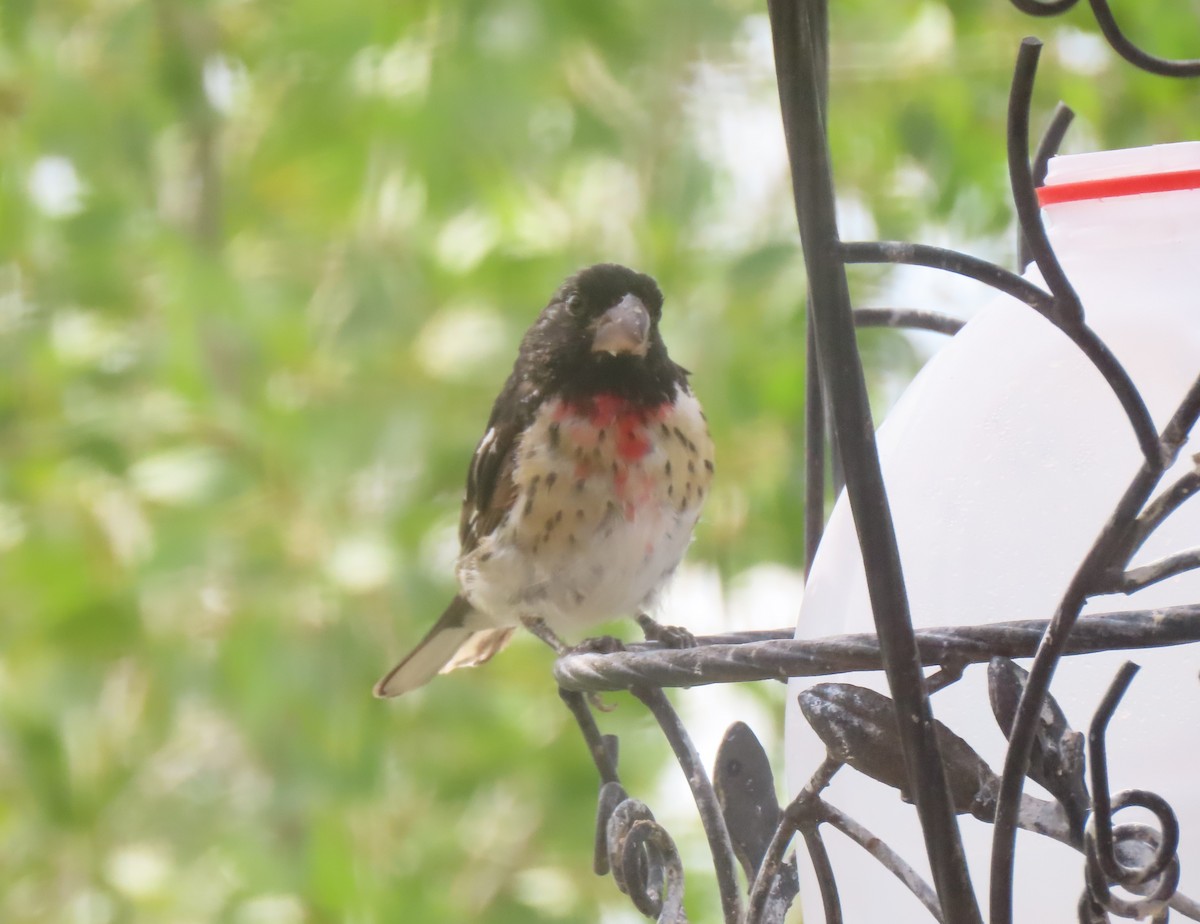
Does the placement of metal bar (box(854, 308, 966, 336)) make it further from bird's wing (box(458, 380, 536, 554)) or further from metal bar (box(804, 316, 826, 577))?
bird's wing (box(458, 380, 536, 554))

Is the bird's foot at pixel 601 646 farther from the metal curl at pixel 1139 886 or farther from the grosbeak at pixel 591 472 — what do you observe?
the grosbeak at pixel 591 472

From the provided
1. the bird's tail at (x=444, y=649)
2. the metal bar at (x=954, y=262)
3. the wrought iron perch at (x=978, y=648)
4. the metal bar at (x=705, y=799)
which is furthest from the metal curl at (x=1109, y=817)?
the bird's tail at (x=444, y=649)

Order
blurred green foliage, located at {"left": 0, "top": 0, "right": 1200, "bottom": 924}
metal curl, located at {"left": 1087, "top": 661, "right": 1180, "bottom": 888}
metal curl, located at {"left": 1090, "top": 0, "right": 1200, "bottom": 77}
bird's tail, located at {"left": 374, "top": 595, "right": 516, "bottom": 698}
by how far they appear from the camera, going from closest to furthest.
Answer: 1. metal curl, located at {"left": 1087, "top": 661, "right": 1180, "bottom": 888}
2. metal curl, located at {"left": 1090, "top": 0, "right": 1200, "bottom": 77}
3. bird's tail, located at {"left": 374, "top": 595, "right": 516, "bottom": 698}
4. blurred green foliage, located at {"left": 0, "top": 0, "right": 1200, "bottom": 924}

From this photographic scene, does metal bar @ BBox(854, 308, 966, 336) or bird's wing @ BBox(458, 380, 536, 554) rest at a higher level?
bird's wing @ BBox(458, 380, 536, 554)

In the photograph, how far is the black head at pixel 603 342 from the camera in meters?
1.58

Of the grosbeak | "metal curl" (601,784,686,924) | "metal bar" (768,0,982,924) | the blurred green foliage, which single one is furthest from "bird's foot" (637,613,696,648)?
the blurred green foliage

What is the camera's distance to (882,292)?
2.43 meters

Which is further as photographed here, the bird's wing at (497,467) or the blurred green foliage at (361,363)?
the blurred green foliage at (361,363)

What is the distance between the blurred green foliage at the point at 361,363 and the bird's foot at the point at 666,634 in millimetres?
735

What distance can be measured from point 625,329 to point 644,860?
75cm

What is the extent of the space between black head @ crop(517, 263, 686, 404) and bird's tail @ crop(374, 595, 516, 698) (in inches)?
14.3

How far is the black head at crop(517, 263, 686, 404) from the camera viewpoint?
1.58 metres

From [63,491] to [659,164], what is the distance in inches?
52.3

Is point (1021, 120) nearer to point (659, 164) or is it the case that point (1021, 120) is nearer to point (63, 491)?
point (659, 164)
